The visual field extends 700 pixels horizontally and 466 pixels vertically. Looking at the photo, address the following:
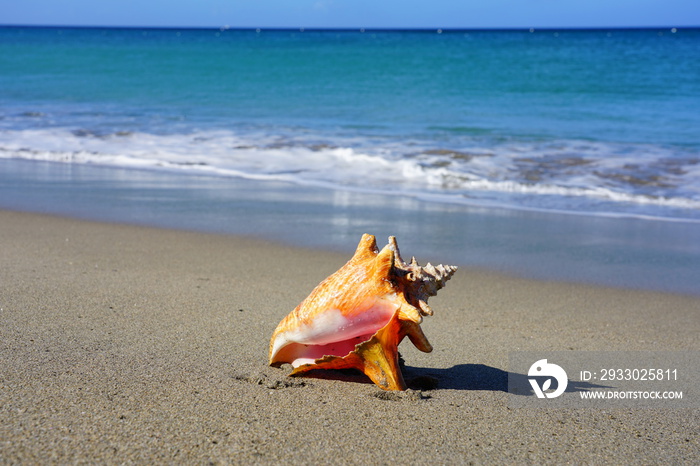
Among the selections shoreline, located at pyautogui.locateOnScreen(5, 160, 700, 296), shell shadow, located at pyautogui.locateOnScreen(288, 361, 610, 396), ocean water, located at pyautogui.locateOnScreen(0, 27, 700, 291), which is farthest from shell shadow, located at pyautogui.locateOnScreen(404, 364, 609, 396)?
ocean water, located at pyautogui.locateOnScreen(0, 27, 700, 291)

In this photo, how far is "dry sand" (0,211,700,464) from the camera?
2086 mm

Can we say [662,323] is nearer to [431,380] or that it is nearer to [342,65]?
[431,380]

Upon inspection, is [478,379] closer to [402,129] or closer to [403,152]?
[403,152]

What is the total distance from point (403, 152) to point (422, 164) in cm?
109

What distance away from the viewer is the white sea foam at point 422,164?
781 cm

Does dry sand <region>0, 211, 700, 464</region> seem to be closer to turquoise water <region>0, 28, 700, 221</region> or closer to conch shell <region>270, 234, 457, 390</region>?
conch shell <region>270, 234, 457, 390</region>

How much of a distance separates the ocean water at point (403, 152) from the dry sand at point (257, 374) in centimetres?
105

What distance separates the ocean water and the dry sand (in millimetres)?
1046

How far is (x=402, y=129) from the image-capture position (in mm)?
13258

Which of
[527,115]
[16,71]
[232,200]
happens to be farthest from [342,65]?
[232,200]

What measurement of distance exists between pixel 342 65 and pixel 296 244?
2863 centimetres

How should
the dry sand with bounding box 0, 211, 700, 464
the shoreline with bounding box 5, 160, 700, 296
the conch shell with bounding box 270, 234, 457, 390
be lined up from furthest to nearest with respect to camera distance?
1. the shoreline with bounding box 5, 160, 700, 296
2. the conch shell with bounding box 270, 234, 457, 390
3. the dry sand with bounding box 0, 211, 700, 464

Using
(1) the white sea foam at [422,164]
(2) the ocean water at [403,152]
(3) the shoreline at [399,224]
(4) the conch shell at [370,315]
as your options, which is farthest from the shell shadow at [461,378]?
(1) the white sea foam at [422,164]

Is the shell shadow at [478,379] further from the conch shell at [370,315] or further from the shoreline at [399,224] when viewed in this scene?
the shoreline at [399,224]
